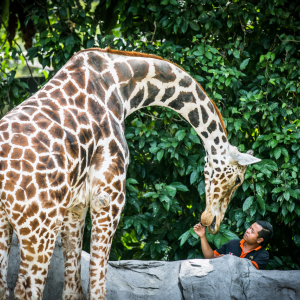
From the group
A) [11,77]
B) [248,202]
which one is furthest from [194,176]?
[11,77]

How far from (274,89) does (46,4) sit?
312 cm

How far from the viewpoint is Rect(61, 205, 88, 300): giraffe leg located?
310 cm

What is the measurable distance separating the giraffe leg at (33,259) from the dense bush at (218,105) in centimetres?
191

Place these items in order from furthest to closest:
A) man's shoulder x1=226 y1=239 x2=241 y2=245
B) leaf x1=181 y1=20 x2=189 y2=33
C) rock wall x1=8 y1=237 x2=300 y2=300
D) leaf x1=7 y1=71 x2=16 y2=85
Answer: leaf x1=7 y1=71 x2=16 y2=85 < leaf x1=181 y1=20 x2=189 y2=33 < man's shoulder x1=226 y1=239 x2=241 y2=245 < rock wall x1=8 y1=237 x2=300 y2=300

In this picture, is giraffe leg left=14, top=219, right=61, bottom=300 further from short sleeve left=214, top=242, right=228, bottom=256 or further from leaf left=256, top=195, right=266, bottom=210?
leaf left=256, top=195, right=266, bottom=210

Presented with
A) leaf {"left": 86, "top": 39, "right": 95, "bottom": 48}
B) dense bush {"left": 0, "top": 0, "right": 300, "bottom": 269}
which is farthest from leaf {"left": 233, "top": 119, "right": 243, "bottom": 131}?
leaf {"left": 86, "top": 39, "right": 95, "bottom": 48}

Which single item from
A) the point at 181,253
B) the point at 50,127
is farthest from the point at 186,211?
the point at 50,127

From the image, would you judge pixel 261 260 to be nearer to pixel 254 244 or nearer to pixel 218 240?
pixel 254 244

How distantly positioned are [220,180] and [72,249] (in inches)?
57.1

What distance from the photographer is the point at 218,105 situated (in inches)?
183

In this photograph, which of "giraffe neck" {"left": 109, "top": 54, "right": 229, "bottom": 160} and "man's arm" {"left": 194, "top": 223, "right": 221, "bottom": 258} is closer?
"giraffe neck" {"left": 109, "top": 54, "right": 229, "bottom": 160}

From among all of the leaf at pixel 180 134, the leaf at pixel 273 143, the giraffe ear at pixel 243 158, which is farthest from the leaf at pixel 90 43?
the leaf at pixel 273 143

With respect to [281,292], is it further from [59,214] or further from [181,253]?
[59,214]

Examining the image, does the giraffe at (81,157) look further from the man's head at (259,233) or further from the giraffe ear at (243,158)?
the man's head at (259,233)
